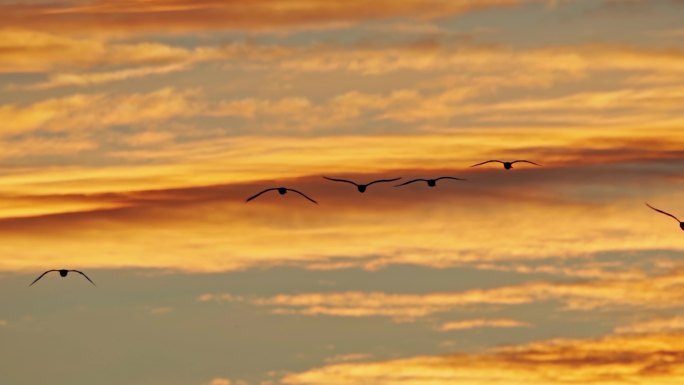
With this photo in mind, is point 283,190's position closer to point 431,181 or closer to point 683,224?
point 431,181

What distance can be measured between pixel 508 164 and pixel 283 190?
74.4ft

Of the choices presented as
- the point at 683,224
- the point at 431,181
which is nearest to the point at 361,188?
the point at 431,181

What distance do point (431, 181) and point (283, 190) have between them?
16108 millimetres

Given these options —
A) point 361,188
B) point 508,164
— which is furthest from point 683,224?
point 361,188

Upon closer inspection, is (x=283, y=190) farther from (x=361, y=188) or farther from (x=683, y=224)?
(x=683, y=224)

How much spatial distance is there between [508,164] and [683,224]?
55.5 ft

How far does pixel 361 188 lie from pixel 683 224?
29456mm

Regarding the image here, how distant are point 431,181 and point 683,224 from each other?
23.3 m

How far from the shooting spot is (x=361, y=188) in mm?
192000

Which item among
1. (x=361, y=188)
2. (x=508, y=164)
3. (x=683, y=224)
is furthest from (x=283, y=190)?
(x=683, y=224)

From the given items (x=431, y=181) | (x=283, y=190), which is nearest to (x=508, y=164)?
(x=431, y=181)

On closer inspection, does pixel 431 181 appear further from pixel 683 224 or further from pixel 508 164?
pixel 683 224

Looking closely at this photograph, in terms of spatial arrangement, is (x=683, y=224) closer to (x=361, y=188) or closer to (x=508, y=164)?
(x=508, y=164)

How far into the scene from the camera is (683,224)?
19100 cm
